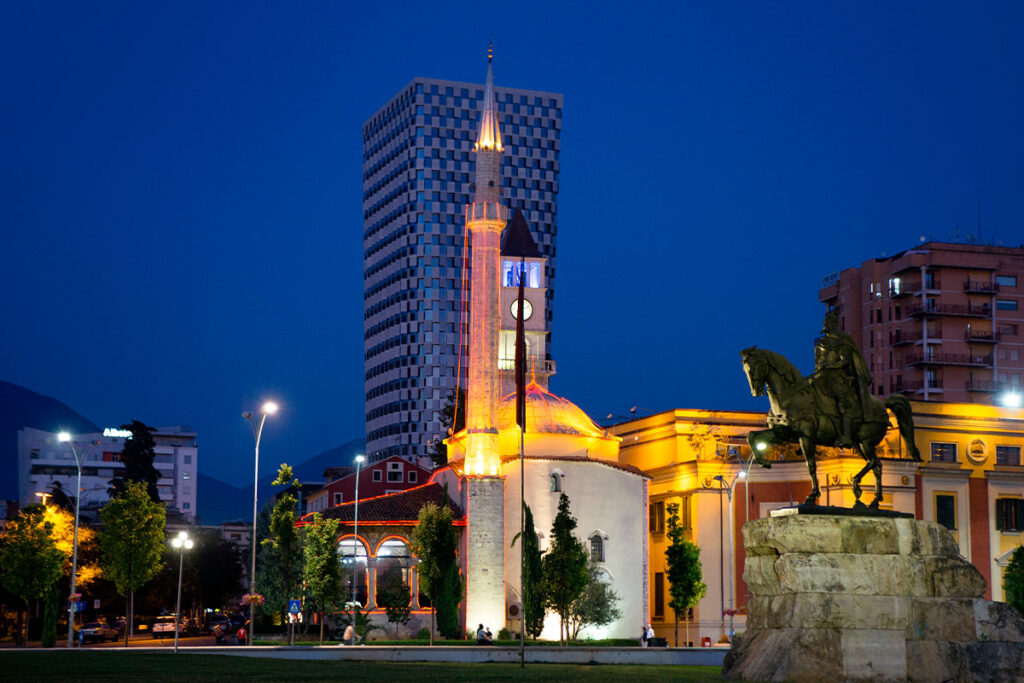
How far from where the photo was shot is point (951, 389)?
11425cm

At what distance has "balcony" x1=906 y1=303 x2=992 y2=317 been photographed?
370 feet

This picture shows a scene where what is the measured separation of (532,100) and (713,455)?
12021 cm

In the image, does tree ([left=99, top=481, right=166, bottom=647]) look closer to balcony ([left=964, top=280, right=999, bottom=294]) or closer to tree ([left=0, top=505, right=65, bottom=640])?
tree ([left=0, top=505, right=65, bottom=640])

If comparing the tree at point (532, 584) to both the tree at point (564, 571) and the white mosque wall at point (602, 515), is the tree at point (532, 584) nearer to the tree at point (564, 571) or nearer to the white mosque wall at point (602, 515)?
the tree at point (564, 571)

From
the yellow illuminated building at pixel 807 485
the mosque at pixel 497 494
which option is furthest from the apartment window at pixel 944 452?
the mosque at pixel 497 494

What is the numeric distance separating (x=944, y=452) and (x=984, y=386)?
4035cm

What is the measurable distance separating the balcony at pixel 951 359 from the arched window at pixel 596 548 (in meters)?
53.8

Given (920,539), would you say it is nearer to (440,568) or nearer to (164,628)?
(440,568)

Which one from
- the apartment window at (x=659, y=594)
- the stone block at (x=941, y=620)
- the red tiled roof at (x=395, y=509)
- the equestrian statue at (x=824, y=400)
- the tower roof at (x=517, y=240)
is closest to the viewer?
the stone block at (x=941, y=620)

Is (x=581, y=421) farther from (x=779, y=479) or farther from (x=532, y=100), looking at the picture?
(x=532, y=100)

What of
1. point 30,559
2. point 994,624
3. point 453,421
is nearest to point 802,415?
point 994,624

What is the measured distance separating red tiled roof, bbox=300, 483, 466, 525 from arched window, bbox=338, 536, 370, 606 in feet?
4.03

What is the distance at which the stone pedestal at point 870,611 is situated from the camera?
2500 cm

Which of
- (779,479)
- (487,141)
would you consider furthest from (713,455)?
(487,141)
